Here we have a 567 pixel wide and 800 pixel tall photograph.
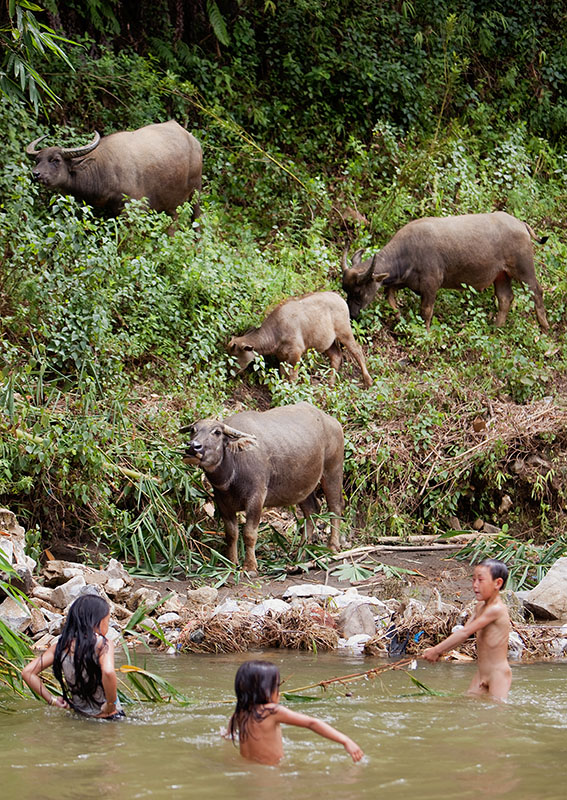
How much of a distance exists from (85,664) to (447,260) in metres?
9.71

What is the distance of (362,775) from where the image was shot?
4168 millimetres

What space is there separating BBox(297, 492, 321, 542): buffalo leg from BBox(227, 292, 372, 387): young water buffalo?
195 cm

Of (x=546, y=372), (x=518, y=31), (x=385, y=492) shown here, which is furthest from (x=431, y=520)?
(x=518, y=31)

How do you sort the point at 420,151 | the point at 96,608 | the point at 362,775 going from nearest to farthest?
1. the point at 362,775
2. the point at 96,608
3. the point at 420,151

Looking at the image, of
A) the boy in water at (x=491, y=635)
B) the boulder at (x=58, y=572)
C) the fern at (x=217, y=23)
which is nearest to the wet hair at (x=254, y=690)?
the boy in water at (x=491, y=635)

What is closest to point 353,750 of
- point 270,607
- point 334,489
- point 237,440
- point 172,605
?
point 270,607

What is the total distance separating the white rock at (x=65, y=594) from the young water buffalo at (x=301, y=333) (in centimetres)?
448

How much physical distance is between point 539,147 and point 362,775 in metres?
15.2

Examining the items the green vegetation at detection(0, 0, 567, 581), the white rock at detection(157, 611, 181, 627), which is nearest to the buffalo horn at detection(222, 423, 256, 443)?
the green vegetation at detection(0, 0, 567, 581)

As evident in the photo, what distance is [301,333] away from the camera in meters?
11.9

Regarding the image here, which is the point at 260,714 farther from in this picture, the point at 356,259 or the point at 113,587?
the point at 356,259

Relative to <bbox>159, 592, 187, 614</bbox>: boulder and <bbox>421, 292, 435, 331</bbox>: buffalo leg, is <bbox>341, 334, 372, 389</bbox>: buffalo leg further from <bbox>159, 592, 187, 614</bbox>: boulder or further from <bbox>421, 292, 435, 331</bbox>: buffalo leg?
<bbox>159, 592, 187, 614</bbox>: boulder

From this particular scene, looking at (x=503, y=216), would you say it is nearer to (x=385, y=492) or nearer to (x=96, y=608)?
(x=385, y=492)

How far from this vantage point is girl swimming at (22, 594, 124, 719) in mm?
5047
